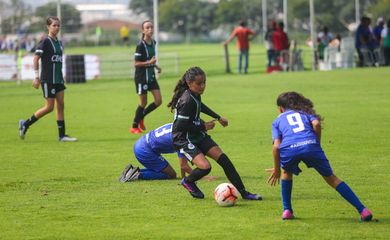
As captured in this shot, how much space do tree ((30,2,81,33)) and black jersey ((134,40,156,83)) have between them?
75.7 ft

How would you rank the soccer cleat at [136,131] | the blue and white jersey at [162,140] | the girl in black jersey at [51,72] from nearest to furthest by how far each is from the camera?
the blue and white jersey at [162,140]
the girl in black jersey at [51,72]
the soccer cleat at [136,131]

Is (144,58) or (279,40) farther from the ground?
(144,58)

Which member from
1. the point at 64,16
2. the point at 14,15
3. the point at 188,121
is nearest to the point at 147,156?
the point at 188,121

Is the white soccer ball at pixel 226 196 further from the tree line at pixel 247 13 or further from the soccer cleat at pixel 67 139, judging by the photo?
the tree line at pixel 247 13

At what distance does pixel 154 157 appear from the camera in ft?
40.7

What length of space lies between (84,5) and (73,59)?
984cm

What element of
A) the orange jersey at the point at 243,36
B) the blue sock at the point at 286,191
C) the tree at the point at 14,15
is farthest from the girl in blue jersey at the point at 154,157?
the tree at the point at 14,15

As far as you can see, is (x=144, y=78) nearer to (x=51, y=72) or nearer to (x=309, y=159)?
(x=51, y=72)

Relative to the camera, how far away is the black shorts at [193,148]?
35.9 ft

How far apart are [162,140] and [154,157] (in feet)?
1.23

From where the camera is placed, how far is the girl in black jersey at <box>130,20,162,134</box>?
750 inches

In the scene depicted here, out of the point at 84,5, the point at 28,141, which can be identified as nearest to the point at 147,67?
the point at 28,141

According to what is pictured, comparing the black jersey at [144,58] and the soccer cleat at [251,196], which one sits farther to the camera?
the black jersey at [144,58]

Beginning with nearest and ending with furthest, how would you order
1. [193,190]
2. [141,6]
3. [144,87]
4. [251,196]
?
[251,196]
[193,190]
[144,87]
[141,6]
